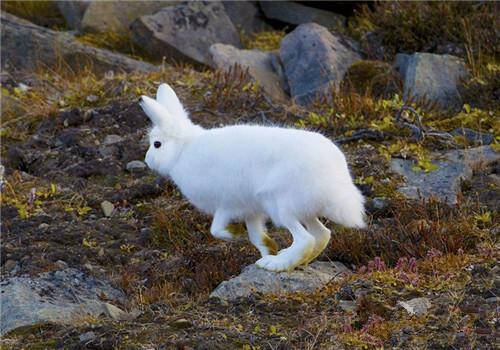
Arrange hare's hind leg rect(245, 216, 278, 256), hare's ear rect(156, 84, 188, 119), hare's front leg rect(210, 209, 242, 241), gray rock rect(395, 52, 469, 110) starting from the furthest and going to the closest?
gray rock rect(395, 52, 469, 110), hare's ear rect(156, 84, 188, 119), hare's hind leg rect(245, 216, 278, 256), hare's front leg rect(210, 209, 242, 241)

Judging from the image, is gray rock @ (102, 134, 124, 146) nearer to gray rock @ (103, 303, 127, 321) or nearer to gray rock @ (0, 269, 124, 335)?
gray rock @ (0, 269, 124, 335)

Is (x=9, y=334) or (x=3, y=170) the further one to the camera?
(x=3, y=170)

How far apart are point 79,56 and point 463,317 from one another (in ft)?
30.0

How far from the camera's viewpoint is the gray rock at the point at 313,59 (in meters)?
12.5

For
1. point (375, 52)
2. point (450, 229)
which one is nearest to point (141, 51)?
point (375, 52)

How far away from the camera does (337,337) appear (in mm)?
5852

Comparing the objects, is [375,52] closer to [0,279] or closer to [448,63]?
[448,63]

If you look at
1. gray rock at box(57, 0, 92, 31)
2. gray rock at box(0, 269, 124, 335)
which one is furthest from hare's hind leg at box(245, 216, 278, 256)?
gray rock at box(57, 0, 92, 31)

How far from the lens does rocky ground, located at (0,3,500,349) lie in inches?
243

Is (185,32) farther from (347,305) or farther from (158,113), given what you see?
(347,305)

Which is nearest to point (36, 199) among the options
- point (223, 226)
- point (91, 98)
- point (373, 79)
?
point (91, 98)

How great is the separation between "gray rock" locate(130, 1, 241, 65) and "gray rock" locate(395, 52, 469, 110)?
3.53 metres

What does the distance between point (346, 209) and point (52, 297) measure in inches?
94.3

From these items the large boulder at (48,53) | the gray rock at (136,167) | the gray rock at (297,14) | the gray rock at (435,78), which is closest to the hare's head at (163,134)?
the gray rock at (136,167)
